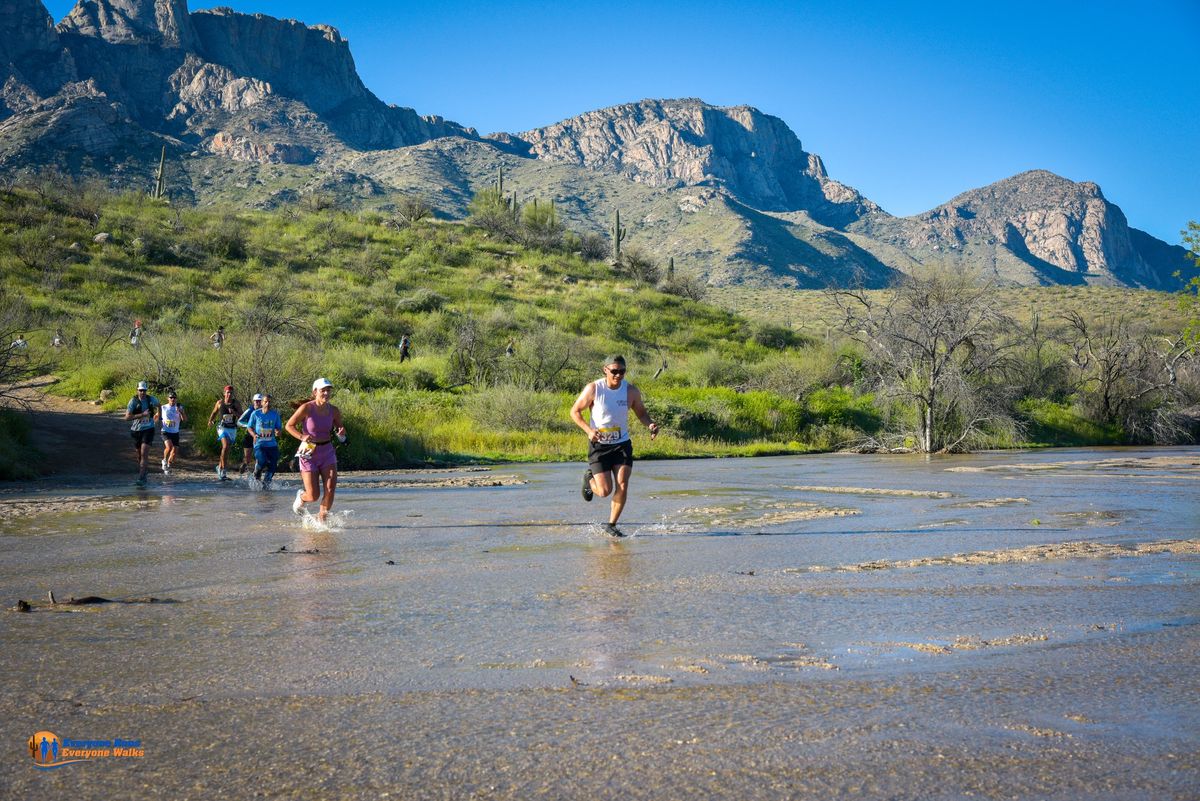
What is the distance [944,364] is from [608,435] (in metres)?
26.7

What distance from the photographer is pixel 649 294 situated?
65750 mm

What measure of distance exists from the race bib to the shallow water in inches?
41.8

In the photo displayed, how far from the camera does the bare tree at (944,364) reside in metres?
35.5

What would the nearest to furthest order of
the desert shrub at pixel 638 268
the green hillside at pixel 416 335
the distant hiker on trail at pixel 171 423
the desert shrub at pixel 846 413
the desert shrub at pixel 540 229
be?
the distant hiker on trail at pixel 171 423 → the green hillside at pixel 416 335 → the desert shrub at pixel 846 413 → the desert shrub at pixel 638 268 → the desert shrub at pixel 540 229

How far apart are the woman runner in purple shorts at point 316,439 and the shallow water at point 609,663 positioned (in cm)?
137

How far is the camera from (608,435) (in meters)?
11.7

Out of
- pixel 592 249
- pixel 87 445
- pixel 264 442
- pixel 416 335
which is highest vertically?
pixel 592 249

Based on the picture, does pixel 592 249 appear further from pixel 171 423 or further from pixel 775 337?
pixel 171 423

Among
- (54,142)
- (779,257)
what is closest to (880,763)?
(54,142)

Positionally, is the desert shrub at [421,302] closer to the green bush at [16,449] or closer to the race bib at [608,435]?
the green bush at [16,449]

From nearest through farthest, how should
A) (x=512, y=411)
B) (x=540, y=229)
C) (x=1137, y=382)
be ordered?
1. (x=512, y=411)
2. (x=1137, y=382)
3. (x=540, y=229)

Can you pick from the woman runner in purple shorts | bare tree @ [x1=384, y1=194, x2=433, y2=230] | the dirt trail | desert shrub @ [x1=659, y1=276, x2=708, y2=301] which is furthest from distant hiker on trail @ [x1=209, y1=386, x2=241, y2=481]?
bare tree @ [x1=384, y1=194, x2=433, y2=230]

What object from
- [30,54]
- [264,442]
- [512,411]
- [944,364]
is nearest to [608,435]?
[264,442]
